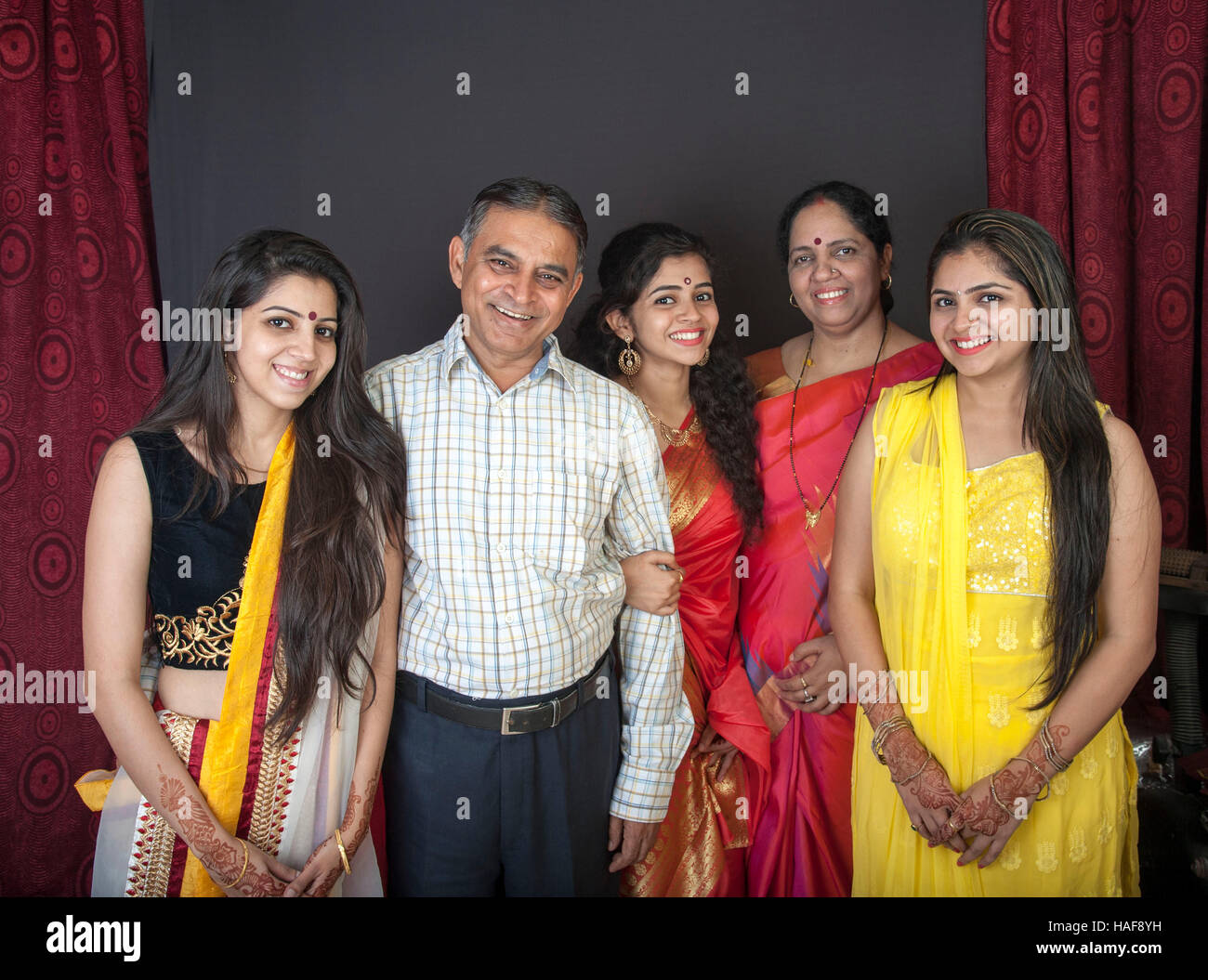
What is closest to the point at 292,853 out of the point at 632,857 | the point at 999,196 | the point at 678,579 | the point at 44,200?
the point at 632,857

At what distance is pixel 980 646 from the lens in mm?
1666

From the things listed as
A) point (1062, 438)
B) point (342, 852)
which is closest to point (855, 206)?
point (1062, 438)

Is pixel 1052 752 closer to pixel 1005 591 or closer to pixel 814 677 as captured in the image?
pixel 1005 591

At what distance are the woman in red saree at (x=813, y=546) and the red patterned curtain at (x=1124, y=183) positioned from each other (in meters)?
0.56

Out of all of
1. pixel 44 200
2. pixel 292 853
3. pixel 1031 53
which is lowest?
pixel 292 853

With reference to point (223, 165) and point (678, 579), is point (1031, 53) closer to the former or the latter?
point (678, 579)

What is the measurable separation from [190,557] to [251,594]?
0.37 ft

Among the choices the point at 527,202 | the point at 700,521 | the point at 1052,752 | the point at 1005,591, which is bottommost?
the point at 1052,752

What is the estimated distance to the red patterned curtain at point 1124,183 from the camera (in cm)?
227

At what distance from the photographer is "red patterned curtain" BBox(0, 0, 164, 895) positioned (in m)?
2.10

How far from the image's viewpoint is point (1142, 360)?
7.72 feet

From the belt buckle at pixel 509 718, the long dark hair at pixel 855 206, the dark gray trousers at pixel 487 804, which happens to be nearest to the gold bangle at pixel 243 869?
the dark gray trousers at pixel 487 804

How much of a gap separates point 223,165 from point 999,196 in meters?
2.02

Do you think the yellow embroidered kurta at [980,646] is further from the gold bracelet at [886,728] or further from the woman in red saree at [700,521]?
the woman in red saree at [700,521]
